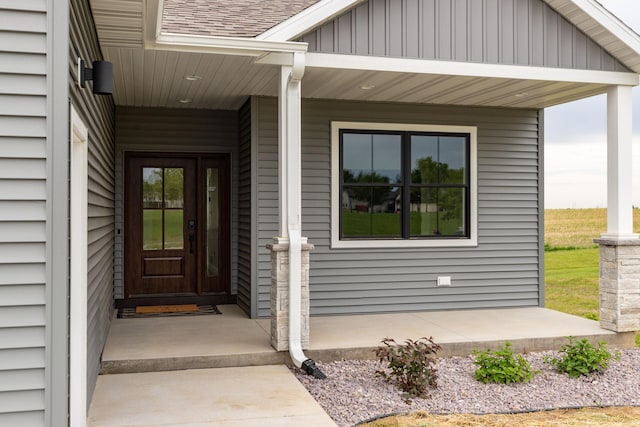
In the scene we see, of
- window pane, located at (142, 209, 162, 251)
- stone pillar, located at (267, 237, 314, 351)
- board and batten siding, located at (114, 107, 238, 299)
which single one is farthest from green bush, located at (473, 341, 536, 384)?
window pane, located at (142, 209, 162, 251)

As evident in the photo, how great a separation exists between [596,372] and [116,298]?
5342 mm

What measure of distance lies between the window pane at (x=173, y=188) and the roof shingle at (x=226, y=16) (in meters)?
2.39

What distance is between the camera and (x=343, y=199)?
7359 mm

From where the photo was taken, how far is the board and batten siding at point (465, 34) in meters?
5.81

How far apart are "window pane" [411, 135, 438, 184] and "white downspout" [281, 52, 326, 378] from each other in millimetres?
2443

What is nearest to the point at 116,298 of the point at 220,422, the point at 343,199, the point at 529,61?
the point at 343,199

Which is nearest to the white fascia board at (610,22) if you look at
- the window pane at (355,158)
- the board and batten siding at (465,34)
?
the board and batten siding at (465,34)

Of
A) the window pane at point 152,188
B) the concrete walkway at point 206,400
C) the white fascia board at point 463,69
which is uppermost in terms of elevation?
the white fascia board at point 463,69

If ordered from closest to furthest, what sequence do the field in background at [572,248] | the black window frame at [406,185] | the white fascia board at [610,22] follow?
the white fascia board at [610,22]
the black window frame at [406,185]
the field in background at [572,248]

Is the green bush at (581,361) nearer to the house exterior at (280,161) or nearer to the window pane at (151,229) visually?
the house exterior at (280,161)

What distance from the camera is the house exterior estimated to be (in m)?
2.79

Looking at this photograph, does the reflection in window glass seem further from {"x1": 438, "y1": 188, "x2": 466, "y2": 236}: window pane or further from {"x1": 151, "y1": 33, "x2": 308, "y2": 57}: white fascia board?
{"x1": 151, "y1": 33, "x2": 308, "y2": 57}: white fascia board

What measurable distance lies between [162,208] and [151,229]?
296mm

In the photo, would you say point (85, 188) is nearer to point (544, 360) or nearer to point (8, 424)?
point (8, 424)
